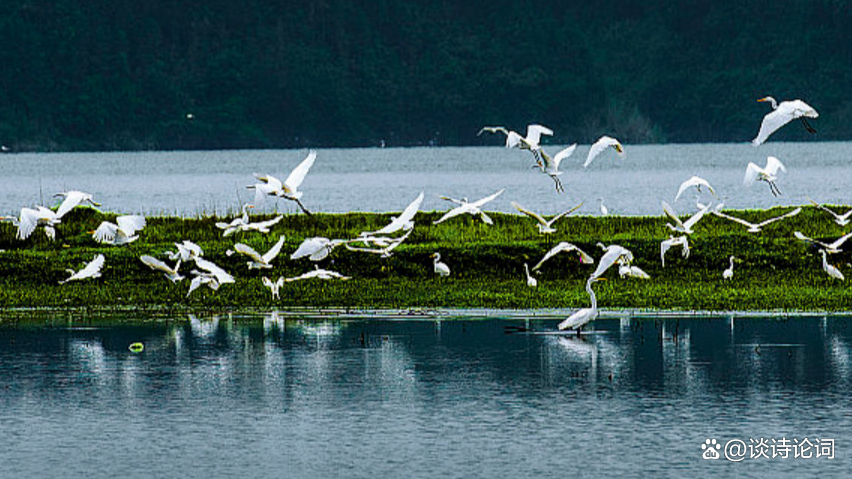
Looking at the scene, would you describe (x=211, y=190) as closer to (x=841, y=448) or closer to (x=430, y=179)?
(x=430, y=179)

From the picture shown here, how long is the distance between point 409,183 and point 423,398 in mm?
107094

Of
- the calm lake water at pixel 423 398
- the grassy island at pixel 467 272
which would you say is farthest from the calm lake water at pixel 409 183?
the calm lake water at pixel 423 398

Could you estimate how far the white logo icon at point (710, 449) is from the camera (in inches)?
582

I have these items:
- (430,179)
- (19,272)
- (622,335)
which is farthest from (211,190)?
(622,335)

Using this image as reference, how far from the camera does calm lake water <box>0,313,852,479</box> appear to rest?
14719 mm

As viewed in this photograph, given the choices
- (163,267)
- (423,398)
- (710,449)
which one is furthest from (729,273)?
(710,449)

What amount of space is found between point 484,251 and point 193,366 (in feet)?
36.1

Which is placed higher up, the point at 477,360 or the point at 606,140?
the point at 606,140

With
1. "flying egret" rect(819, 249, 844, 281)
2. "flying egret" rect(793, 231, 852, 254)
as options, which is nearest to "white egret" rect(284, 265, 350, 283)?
"flying egret" rect(793, 231, 852, 254)

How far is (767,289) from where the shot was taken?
2727 centimetres

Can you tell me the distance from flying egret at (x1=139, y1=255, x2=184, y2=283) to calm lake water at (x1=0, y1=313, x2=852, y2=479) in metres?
3.37

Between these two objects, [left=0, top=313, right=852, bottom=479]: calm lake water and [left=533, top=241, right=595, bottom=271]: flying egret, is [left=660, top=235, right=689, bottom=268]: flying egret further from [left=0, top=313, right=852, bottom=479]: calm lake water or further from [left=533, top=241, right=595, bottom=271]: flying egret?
[left=0, top=313, right=852, bottom=479]: calm lake water

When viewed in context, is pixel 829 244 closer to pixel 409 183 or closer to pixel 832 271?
pixel 832 271

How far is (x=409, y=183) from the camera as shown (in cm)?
12456
